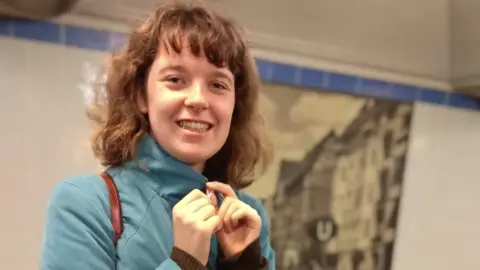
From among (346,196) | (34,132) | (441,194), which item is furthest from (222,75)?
(441,194)

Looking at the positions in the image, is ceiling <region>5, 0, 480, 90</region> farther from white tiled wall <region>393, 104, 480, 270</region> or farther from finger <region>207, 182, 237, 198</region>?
finger <region>207, 182, 237, 198</region>

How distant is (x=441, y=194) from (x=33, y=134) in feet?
3.96

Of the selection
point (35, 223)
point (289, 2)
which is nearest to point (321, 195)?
point (289, 2)

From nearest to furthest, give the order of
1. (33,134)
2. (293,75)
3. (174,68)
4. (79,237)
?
(79,237)
(174,68)
(33,134)
(293,75)

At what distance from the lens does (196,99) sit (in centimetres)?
88

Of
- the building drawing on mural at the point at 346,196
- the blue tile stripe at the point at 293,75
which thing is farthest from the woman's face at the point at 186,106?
the building drawing on mural at the point at 346,196

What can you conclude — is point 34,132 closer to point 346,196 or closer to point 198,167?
point 198,167

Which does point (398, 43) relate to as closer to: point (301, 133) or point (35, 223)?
point (301, 133)

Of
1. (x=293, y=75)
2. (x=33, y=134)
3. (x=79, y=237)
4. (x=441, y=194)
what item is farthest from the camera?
(x=441, y=194)

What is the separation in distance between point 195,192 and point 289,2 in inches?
43.7

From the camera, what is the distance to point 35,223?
4.87ft

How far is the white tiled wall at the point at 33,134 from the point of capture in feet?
4.80

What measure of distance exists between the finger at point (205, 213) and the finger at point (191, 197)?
0.06ft

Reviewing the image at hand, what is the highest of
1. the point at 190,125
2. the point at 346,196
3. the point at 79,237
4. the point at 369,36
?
the point at 369,36
